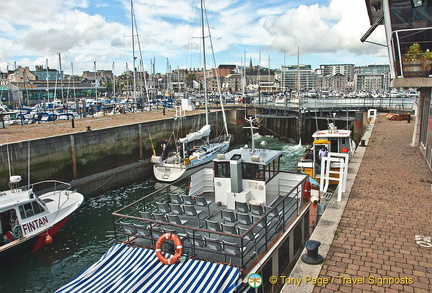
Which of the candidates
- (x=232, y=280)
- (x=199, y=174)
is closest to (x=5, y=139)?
(x=199, y=174)

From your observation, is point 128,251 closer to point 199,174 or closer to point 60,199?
point 199,174

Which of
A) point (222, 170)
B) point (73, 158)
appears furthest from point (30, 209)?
point (73, 158)

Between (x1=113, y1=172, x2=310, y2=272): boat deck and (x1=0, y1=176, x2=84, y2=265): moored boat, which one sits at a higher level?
(x1=113, y1=172, x2=310, y2=272): boat deck

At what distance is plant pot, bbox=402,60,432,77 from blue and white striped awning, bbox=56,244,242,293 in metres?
13.9

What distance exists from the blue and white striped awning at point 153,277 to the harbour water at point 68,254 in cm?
553

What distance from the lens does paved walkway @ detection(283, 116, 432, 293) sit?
7.03 metres

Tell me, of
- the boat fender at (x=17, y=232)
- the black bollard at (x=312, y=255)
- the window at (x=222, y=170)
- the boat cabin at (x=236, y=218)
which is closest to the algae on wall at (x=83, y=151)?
the boat fender at (x=17, y=232)

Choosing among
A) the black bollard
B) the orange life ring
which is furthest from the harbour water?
the black bollard

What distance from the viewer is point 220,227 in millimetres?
9148

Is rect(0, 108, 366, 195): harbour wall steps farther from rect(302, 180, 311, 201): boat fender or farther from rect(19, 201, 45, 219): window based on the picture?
rect(302, 180, 311, 201): boat fender

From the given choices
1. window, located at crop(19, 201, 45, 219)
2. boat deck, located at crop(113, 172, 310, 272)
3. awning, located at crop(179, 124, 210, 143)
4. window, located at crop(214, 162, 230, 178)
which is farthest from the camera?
awning, located at crop(179, 124, 210, 143)

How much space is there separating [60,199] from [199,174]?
8192 mm

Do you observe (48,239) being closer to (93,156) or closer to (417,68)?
(93,156)

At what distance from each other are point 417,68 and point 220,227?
1298cm
